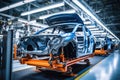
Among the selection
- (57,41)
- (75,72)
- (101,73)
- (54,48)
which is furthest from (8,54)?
(101,73)

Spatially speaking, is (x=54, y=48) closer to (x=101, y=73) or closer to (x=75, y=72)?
(x=75, y=72)

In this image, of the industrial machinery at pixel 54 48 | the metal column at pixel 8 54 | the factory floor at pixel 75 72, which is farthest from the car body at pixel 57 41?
the metal column at pixel 8 54

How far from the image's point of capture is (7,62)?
229 centimetres

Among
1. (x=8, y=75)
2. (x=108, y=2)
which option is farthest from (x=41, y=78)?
(x=108, y=2)

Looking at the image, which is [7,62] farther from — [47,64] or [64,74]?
[64,74]

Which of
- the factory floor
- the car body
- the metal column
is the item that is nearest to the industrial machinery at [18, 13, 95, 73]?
the car body

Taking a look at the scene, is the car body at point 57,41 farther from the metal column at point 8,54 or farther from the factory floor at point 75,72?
the metal column at point 8,54

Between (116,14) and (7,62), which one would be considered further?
(116,14)

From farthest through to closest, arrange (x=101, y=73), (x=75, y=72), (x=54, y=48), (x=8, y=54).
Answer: (x=75, y=72) < (x=101, y=73) < (x=54, y=48) < (x=8, y=54)

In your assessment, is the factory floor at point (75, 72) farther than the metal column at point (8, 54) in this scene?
Yes

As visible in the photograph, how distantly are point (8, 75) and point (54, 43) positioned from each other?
1.44 meters

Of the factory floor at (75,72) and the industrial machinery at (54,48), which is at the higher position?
the industrial machinery at (54,48)

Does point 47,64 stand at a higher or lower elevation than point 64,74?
higher

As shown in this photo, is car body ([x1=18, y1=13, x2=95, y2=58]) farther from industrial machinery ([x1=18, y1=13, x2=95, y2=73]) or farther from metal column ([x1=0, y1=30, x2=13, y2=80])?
metal column ([x1=0, y1=30, x2=13, y2=80])
